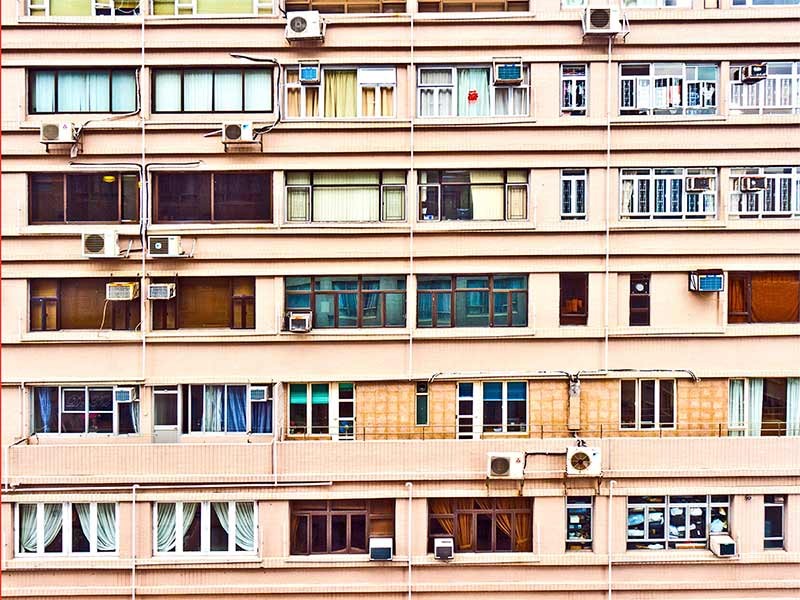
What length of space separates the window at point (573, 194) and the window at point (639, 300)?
1442 millimetres

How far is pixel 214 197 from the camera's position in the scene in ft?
35.7

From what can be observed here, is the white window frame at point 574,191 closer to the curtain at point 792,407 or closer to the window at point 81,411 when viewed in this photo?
the curtain at point 792,407

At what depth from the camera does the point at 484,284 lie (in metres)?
11.0

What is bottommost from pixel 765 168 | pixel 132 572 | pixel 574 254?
pixel 132 572

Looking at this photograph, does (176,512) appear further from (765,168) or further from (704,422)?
(765,168)

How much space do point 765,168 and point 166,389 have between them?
430 inches

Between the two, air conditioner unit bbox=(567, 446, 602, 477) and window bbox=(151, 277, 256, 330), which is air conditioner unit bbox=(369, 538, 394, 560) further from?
window bbox=(151, 277, 256, 330)

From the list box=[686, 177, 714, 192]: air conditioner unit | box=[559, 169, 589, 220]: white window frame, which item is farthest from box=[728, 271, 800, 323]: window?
box=[559, 169, 589, 220]: white window frame

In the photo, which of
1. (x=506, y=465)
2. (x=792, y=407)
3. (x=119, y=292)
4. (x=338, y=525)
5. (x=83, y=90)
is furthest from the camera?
(x=792, y=407)

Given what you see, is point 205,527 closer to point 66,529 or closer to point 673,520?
point 66,529

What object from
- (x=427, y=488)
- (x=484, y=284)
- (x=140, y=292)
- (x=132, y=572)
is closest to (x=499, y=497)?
(x=427, y=488)

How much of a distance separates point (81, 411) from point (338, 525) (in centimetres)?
488

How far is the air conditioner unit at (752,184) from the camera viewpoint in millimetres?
10680

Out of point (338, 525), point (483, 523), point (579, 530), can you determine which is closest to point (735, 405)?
point (579, 530)
